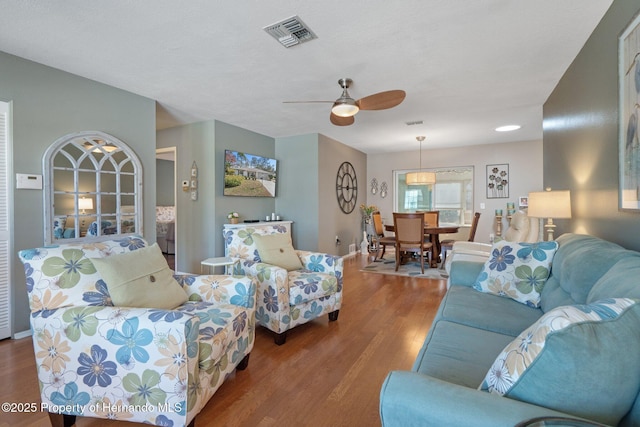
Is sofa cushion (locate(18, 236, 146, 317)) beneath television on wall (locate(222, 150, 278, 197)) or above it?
beneath

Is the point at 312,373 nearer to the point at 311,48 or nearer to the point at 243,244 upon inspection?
the point at 243,244

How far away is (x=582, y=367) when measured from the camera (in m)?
0.71

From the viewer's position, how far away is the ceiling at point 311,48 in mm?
1937

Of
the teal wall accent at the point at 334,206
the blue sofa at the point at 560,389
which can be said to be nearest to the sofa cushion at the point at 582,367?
the blue sofa at the point at 560,389

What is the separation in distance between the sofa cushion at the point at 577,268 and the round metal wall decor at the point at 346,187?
4412 mm

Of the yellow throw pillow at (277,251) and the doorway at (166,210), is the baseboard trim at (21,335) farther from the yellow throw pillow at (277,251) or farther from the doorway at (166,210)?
the doorway at (166,210)

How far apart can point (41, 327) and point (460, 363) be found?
194 centimetres

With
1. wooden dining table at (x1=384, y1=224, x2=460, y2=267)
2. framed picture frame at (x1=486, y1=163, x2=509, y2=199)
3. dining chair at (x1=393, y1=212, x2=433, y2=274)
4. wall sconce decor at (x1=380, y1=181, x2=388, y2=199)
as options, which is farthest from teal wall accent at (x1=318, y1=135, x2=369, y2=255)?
framed picture frame at (x1=486, y1=163, x2=509, y2=199)

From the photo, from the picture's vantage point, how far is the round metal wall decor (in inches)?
243

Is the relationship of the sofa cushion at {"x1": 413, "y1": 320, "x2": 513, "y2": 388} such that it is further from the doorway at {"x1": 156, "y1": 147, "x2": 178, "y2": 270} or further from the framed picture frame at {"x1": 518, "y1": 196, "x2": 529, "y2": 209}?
the framed picture frame at {"x1": 518, "y1": 196, "x2": 529, "y2": 209}

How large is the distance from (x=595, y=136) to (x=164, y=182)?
8.12m

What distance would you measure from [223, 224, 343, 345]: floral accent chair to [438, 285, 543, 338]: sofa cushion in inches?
43.0

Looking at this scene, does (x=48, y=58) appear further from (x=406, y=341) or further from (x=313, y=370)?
(x=406, y=341)

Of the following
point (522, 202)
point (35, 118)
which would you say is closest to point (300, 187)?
point (35, 118)
